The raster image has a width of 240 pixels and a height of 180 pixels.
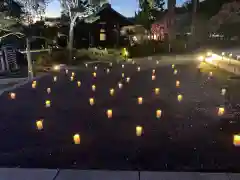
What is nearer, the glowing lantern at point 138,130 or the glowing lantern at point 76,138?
the glowing lantern at point 76,138

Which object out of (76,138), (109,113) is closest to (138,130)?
(76,138)

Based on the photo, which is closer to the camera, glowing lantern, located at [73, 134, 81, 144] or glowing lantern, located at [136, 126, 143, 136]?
glowing lantern, located at [73, 134, 81, 144]

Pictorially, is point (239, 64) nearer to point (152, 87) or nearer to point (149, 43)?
point (152, 87)

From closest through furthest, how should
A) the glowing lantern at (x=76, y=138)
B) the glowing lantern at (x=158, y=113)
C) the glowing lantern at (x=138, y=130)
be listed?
the glowing lantern at (x=76, y=138) < the glowing lantern at (x=138, y=130) < the glowing lantern at (x=158, y=113)

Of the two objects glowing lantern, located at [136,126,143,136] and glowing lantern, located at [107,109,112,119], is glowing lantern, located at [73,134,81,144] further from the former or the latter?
glowing lantern, located at [107,109,112,119]

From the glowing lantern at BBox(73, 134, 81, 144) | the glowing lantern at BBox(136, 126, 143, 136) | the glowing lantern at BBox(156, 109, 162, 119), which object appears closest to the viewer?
the glowing lantern at BBox(73, 134, 81, 144)

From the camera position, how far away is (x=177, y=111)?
22.1 feet

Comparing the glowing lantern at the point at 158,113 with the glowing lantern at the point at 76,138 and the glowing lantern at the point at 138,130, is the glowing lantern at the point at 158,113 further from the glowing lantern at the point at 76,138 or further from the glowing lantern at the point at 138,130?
the glowing lantern at the point at 76,138

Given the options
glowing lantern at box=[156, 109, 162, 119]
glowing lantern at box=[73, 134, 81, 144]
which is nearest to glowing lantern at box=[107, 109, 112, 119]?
glowing lantern at box=[156, 109, 162, 119]

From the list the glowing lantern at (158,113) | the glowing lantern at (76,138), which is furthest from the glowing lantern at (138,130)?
the glowing lantern at (158,113)

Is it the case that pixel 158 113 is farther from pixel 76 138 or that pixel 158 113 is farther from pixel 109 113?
pixel 76 138

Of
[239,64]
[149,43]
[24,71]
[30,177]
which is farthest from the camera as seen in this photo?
[149,43]

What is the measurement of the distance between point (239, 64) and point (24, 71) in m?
11.8

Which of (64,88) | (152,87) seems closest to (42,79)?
(64,88)
